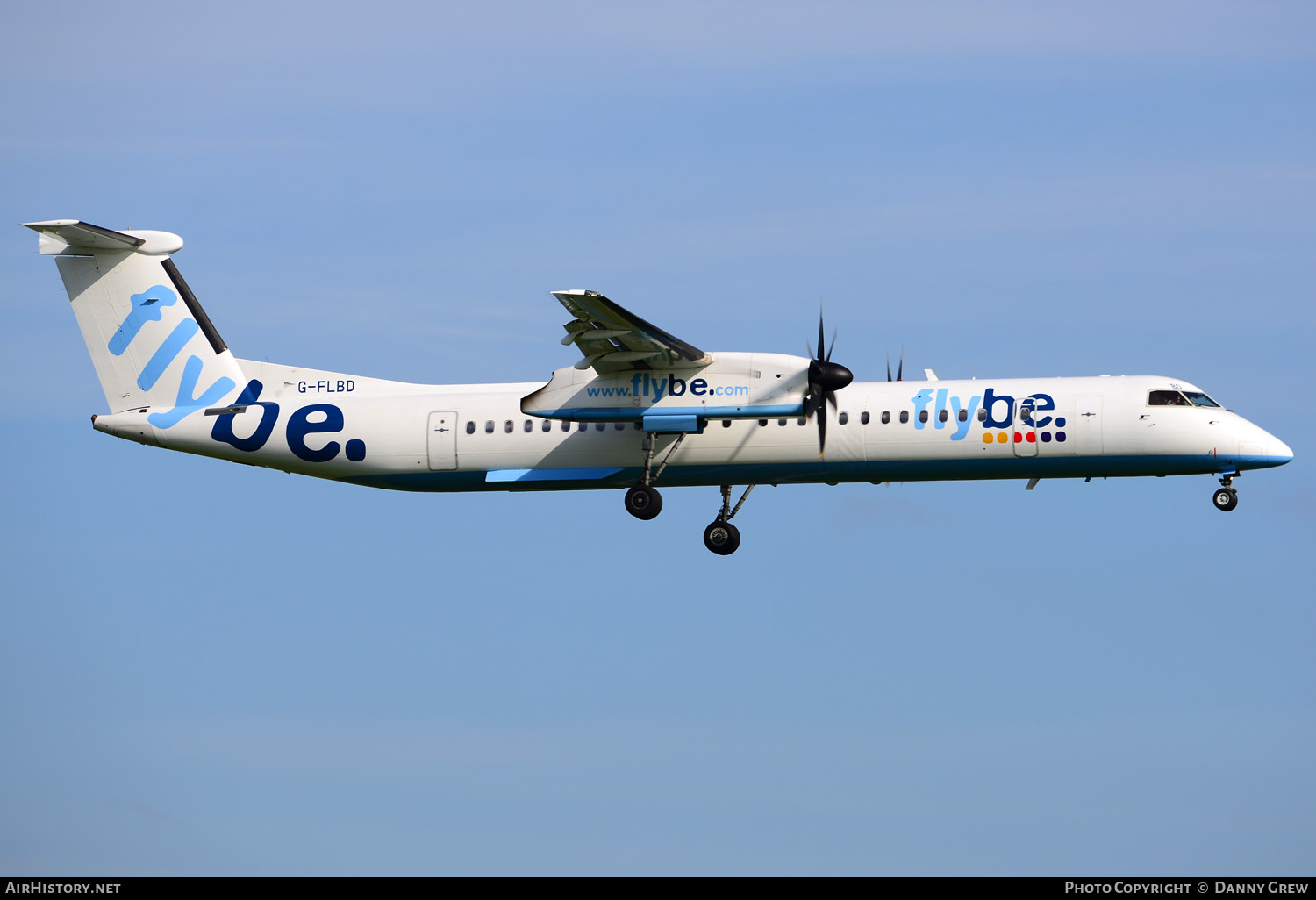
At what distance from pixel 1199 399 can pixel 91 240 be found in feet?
72.4

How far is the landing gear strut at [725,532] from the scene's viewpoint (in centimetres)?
3061

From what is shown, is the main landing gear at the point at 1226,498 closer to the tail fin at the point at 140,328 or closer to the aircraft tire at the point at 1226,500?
the aircraft tire at the point at 1226,500

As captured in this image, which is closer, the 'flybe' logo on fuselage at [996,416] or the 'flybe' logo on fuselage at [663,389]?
the 'flybe' logo on fuselage at [663,389]

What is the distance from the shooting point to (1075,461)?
93.2ft

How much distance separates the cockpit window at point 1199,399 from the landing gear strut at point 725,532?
8.43 meters

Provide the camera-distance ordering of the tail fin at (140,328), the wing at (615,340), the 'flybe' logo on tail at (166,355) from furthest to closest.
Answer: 1. the tail fin at (140,328)
2. the 'flybe' logo on tail at (166,355)
3. the wing at (615,340)

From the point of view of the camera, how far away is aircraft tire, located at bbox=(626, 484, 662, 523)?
2908cm

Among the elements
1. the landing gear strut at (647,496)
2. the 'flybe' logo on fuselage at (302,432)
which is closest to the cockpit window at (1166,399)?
the landing gear strut at (647,496)

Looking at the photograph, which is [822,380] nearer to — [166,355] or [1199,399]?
[1199,399]

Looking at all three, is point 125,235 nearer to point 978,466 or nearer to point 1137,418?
point 978,466

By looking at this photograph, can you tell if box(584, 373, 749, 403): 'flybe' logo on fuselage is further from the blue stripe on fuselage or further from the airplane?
the blue stripe on fuselage

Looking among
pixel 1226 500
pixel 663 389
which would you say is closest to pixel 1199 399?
pixel 1226 500

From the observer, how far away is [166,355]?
104 feet
